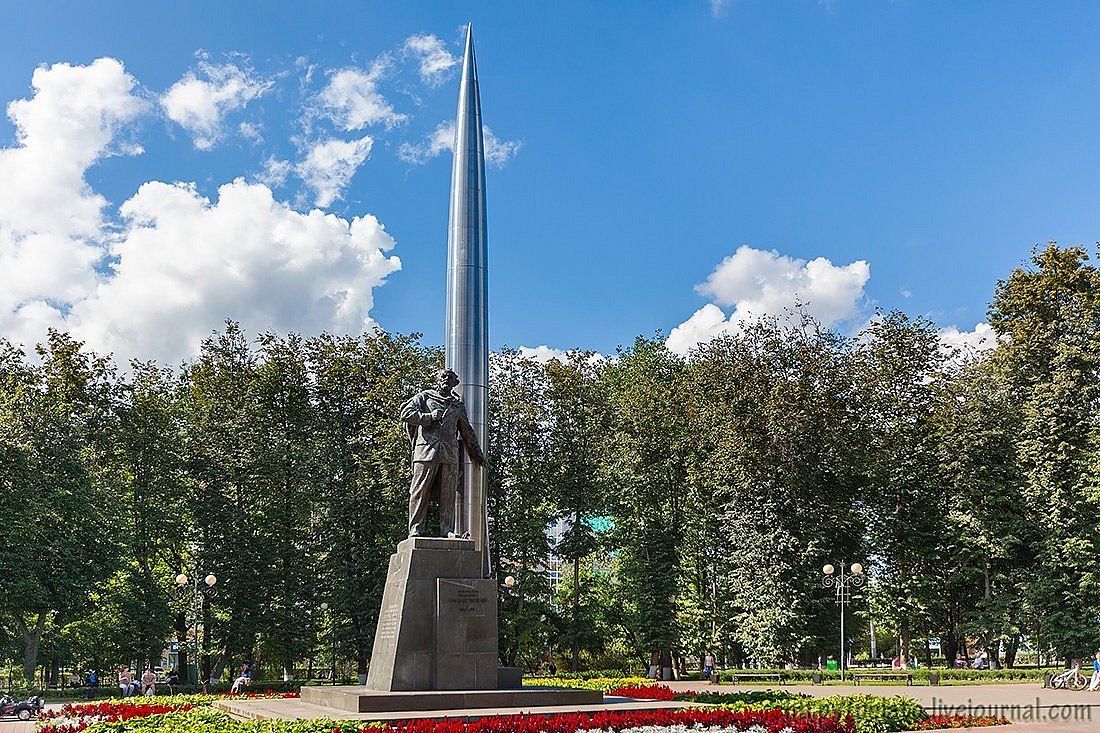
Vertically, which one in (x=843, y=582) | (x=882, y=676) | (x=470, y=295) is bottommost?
(x=882, y=676)

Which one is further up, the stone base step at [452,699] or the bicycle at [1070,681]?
the stone base step at [452,699]

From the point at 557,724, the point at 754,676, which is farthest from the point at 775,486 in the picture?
the point at 557,724

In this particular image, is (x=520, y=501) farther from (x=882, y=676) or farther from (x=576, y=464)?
(x=882, y=676)

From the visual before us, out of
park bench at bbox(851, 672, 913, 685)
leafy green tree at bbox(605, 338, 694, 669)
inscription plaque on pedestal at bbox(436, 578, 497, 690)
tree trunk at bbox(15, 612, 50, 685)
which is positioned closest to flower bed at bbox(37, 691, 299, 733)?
inscription plaque on pedestal at bbox(436, 578, 497, 690)

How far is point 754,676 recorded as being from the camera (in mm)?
30547

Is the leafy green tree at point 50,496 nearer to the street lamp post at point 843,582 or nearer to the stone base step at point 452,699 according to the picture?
the stone base step at point 452,699

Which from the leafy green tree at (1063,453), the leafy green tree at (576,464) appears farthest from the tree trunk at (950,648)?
the leafy green tree at (576,464)

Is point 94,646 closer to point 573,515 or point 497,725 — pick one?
point 573,515

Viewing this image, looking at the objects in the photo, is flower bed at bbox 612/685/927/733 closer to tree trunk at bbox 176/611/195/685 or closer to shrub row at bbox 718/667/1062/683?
shrub row at bbox 718/667/1062/683

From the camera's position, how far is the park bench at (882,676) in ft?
95.8

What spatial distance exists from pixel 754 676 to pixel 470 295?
15161 millimetres

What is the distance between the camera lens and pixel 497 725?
11227mm

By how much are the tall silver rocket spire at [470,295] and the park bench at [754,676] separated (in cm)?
1063

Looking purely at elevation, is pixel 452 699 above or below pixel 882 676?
above
